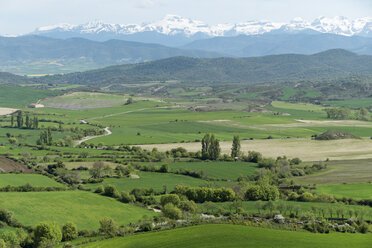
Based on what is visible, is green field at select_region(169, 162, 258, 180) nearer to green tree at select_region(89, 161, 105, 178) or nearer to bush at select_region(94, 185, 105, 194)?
green tree at select_region(89, 161, 105, 178)

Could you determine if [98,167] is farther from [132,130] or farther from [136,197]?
[132,130]

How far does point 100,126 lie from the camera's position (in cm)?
19625

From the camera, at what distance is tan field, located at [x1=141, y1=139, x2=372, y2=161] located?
134 metres

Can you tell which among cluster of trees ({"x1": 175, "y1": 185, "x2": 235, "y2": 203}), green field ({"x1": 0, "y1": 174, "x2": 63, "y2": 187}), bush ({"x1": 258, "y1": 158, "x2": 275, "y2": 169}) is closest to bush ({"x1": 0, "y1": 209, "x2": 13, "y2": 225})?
green field ({"x1": 0, "y1": 174, "x2": 63, "y2": 187})

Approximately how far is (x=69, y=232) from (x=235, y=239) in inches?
920

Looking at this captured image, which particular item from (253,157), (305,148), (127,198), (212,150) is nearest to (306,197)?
(127,198)

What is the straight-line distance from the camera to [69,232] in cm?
6831

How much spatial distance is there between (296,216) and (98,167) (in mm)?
50213

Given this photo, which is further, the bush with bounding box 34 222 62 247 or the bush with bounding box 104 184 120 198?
the bush with bounding box 104 184 120 198

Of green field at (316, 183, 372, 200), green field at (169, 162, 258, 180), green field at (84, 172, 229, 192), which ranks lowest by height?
green field at (84, 172, 229, 192)

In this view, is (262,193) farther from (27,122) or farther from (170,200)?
(27,122)

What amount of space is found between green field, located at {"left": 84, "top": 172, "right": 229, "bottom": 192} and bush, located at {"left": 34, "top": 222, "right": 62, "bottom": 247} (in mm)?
29616

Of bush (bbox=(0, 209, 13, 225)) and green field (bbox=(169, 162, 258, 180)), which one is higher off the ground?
bush (bbox=(0, 209, 13, 225))

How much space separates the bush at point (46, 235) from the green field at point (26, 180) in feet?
97.7
